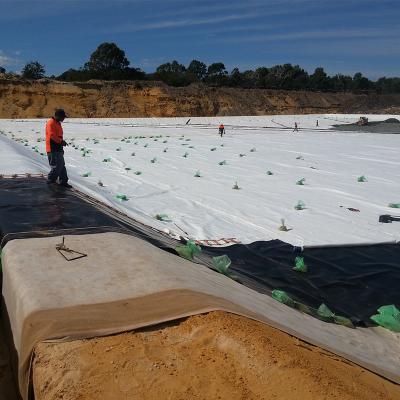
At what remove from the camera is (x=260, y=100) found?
167ft

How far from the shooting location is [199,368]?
228 centimetres

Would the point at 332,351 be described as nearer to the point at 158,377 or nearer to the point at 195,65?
the point at 158,377

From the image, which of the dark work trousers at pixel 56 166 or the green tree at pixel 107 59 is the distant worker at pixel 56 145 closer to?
the dark work trousers at pixel 56 166

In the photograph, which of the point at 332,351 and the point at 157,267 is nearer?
the point at 332,351

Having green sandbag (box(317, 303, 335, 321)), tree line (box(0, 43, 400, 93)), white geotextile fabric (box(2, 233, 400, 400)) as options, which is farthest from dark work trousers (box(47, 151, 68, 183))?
tree line (box(0, 43, 400, 93))

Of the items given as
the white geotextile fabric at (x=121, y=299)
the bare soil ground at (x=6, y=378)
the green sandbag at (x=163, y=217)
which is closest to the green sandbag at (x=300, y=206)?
the green sandbag at (x=163, y=217)

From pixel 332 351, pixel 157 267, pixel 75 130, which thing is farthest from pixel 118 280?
pixel 75 130

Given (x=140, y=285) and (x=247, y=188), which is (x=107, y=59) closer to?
(x=247, y=188)

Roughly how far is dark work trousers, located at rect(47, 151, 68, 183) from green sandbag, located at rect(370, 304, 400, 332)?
4.90 metres

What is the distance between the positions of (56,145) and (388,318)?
5083 millimetres

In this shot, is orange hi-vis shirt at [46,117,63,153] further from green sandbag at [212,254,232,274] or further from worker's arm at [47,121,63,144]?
green sandbag at [212,254,232,274]

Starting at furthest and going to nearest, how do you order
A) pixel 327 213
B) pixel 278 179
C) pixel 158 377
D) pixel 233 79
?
pixel 233 79 → pixel 278 179 → pixel 327 213 → pixel 158 377

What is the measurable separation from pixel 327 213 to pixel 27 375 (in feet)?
17.9

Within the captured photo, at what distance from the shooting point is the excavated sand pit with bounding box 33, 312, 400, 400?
6.96 feet
